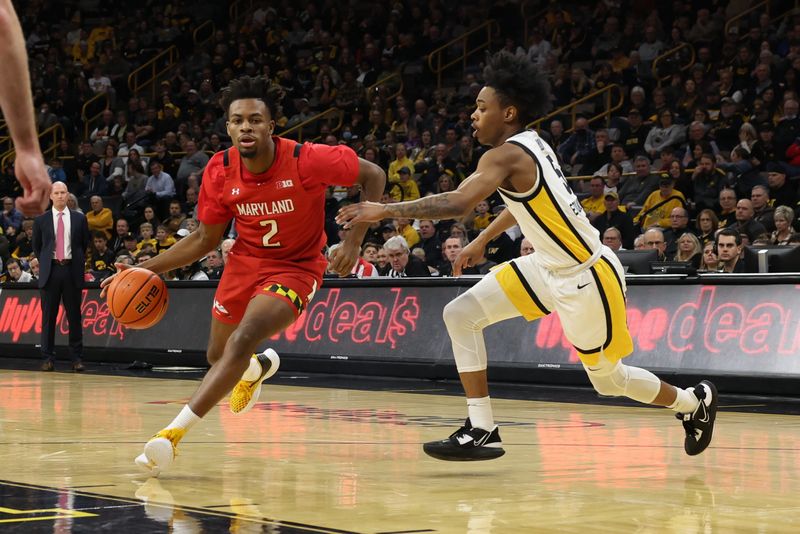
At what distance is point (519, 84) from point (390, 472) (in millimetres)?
2186

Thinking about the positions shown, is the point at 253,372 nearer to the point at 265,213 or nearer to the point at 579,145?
the point at 265,213

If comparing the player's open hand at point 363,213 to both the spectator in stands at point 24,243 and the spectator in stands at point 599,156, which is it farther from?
the spectator in stands at point 24,243

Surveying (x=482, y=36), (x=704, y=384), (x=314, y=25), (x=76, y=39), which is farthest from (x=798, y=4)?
(x=76, y=39)

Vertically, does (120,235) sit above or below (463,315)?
above

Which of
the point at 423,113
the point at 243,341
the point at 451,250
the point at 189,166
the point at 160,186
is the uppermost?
the point at 423,113

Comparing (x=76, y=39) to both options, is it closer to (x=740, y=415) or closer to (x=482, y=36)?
(x=482, y=36)

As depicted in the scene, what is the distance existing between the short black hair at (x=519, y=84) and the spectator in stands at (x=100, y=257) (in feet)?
42.5

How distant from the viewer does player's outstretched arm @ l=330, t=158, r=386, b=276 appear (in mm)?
6859

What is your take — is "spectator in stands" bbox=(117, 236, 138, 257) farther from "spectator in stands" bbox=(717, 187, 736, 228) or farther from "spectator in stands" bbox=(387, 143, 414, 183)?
"spectator in stands" bbox=(717, 187, 736, 228)

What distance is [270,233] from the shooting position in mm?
7125

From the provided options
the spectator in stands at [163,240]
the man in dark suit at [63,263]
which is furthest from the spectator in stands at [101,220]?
the man in dark suit at [63,263]

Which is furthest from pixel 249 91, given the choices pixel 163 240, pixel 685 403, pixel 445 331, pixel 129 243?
pixel 129 243

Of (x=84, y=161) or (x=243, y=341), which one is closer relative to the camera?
(x=243, y=341)

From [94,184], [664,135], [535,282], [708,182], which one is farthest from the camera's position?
[94,184]
